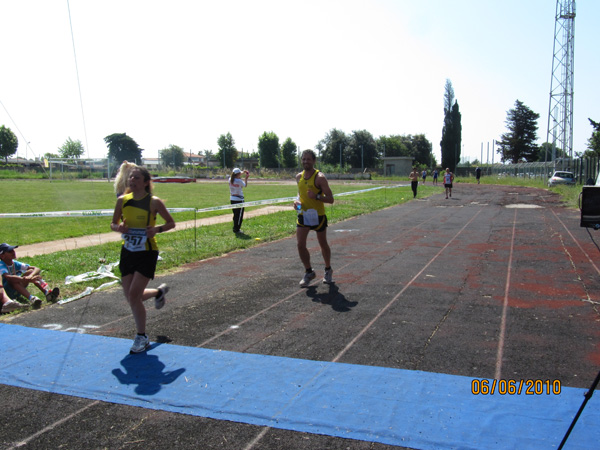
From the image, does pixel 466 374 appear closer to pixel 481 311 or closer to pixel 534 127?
pixel 481 311

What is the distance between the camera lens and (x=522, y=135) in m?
95.9

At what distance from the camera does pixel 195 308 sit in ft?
20.7

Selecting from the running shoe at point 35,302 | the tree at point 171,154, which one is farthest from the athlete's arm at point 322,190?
the tree at point 171,154

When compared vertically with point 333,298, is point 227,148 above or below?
above

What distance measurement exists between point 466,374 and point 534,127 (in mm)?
103287

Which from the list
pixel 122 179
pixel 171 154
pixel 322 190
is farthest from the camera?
pixel 171 154

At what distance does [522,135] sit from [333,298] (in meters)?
100

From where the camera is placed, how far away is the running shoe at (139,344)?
4.73 metres

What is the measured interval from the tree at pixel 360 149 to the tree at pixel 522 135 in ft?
94.5

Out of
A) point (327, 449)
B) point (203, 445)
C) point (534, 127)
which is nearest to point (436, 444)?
point (327, 449)

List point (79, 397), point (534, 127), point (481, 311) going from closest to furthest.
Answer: point (79, 397) < point (481, 311) < point (534, 127)

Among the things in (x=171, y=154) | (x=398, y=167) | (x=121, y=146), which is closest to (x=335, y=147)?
(x=398, y=167)

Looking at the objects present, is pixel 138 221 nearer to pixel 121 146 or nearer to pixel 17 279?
pixel 17 279
